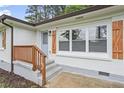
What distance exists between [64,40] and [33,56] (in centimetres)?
283

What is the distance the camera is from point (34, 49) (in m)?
6.65

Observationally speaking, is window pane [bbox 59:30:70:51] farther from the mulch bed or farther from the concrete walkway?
the mulch bed

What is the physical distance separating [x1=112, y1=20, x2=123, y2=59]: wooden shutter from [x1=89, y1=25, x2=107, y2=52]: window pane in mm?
527

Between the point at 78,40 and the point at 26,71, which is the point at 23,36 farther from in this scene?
the point at 78,40

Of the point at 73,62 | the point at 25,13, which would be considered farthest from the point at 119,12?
the point at 25,13

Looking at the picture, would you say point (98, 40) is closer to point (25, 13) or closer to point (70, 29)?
point (70, 29)

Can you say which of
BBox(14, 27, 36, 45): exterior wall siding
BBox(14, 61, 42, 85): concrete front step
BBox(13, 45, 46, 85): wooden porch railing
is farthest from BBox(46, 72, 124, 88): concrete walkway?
BBox(14, 27, 36, 45): exterior wall siding

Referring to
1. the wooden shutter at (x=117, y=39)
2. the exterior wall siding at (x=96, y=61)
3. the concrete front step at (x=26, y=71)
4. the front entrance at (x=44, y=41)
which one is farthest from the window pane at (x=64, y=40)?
the wooden shutter at (x=117, y=39)

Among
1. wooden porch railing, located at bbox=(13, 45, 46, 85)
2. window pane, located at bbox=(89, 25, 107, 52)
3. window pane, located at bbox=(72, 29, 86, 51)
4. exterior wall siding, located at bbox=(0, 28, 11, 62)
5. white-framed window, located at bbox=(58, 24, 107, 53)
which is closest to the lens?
wooden porch railing, located at bbox=(13, 45, 46, 85)

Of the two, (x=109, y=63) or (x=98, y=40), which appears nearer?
(x=109, y=63)

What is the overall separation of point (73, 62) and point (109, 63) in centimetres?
212

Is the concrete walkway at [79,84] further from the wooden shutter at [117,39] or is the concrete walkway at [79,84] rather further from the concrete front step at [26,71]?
the wooden shutter at [117,39]

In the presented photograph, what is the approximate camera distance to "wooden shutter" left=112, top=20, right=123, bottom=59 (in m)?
6.27

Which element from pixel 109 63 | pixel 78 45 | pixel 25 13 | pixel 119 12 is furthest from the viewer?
pixel 25 13
